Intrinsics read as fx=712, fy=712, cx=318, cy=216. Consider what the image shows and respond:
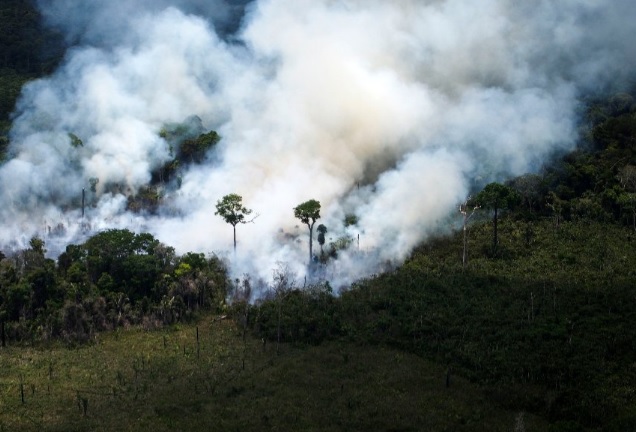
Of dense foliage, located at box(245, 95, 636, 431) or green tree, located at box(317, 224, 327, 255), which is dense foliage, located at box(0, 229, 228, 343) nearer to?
dense foliage, located at box(245, 95, 636, 431)

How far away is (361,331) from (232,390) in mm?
14340

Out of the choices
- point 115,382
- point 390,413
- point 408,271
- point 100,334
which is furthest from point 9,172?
point 390,413

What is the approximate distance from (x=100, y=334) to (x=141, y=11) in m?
90.4

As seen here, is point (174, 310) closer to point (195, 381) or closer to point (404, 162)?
point (195, 381)

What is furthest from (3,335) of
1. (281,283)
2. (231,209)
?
(231,209)


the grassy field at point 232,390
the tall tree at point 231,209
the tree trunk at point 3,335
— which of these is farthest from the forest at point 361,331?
the tall tree at point 231,209

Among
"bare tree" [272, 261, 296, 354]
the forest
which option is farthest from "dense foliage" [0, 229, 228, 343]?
"bare tree" [272, 261, 296, 354]

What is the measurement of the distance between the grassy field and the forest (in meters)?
0.17

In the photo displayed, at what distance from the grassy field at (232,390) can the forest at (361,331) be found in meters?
0.17

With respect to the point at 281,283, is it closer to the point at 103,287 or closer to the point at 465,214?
the point at 103,287

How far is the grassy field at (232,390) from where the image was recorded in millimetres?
47969

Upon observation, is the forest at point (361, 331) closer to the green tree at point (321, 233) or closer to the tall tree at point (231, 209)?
the green tree at point (321, 233)

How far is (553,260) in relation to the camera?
73.5 meters

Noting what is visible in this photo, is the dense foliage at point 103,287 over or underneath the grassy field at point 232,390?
over
